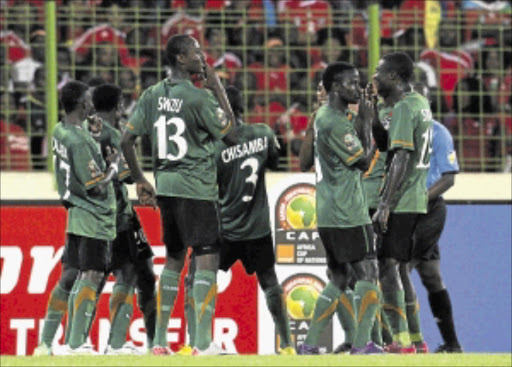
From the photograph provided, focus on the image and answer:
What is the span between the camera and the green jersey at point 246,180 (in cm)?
995

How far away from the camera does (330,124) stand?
9.06 metres

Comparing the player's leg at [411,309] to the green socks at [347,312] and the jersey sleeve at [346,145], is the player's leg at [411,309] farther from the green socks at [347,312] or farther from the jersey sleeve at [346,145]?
the jersey sleeve at [346,145]

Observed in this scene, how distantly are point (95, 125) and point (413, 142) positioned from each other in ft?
7.24

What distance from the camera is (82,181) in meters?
9.62

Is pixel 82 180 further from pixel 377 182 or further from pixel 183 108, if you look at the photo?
pixel 377 182

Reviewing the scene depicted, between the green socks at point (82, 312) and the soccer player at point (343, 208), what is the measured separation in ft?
4.38

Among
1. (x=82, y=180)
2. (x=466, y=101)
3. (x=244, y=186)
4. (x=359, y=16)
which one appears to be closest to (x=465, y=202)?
(x=466, y=101)

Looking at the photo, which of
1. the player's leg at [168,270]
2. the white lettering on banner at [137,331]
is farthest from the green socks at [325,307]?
the white lettering on banner at [137,331]

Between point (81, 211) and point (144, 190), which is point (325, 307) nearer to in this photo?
point (144, 190)

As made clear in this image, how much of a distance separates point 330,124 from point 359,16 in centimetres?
389

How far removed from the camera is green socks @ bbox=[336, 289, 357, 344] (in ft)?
32.6

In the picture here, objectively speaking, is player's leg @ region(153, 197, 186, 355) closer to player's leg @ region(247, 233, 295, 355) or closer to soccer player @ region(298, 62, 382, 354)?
soccer player @ region(298, 62, 382, 354)

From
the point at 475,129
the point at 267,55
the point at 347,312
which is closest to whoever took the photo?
the point at 347,312

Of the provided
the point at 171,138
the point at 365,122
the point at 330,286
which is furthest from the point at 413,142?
the point at 171,138
